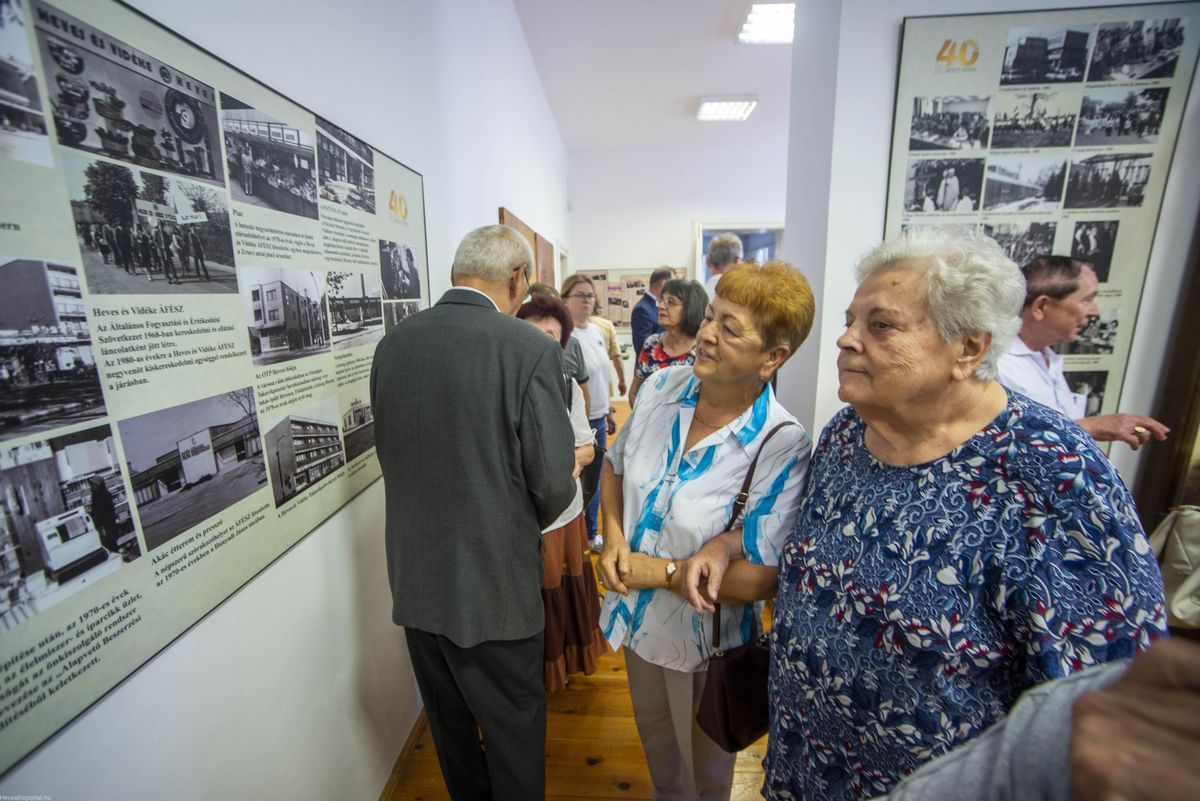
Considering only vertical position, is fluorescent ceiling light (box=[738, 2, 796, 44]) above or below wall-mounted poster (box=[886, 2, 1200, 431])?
above

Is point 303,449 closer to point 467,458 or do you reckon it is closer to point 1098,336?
point 467,458

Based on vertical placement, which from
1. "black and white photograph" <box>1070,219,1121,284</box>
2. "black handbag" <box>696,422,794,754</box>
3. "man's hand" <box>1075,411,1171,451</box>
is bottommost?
"black handbag" <box>696,422,794,754</box>

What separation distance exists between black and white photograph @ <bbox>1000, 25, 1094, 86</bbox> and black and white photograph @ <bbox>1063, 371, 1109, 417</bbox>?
1217 mm

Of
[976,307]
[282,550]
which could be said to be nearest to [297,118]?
[282,550]

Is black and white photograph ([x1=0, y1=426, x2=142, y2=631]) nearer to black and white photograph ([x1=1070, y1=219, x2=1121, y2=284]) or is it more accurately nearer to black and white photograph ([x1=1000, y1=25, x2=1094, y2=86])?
black and white photograph ([x1=1000, y1=25, x2=1094, y2=86])

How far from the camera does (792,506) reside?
110 centimetres

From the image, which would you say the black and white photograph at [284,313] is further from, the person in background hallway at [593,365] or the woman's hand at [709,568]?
the person in background hallway at [593,365]

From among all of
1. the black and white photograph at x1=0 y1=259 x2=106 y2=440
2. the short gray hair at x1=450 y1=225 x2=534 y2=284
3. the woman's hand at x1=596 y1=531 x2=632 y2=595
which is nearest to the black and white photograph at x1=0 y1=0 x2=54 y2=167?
the black and white photograph at x1=0 y1=259 x2=106 y2=440

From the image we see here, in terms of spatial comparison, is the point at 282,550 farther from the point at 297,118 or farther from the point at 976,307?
the point at 976,307

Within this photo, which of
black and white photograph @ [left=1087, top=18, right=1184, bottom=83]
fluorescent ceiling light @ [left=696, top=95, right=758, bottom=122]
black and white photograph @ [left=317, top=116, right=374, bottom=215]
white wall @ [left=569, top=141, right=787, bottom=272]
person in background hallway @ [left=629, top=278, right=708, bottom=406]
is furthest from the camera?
white wall @ [left=569, top=141, right=787, bottom=272]

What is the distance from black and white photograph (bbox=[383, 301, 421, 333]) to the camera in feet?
5.14

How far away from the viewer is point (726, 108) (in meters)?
5.64

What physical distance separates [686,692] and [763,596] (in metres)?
0.39

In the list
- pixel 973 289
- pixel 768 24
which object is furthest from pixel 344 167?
pixel 768 24
